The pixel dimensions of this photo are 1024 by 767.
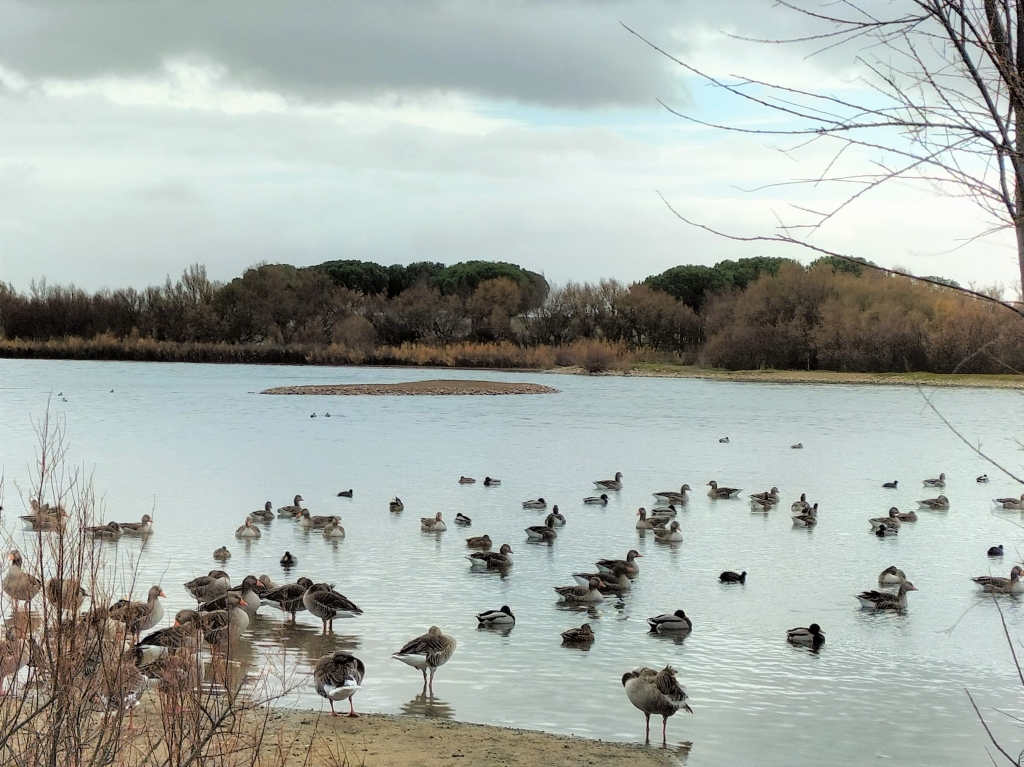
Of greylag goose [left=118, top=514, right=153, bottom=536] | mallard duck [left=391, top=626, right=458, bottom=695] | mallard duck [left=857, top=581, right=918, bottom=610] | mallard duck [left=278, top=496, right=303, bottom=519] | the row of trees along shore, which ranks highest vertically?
the row of trees along shore

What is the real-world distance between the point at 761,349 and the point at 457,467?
2274 inches

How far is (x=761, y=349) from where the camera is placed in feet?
270

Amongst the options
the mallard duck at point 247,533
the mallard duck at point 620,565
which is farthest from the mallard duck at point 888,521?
the mallard duck at point 247,533

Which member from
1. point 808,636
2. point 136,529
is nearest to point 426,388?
point 136,529

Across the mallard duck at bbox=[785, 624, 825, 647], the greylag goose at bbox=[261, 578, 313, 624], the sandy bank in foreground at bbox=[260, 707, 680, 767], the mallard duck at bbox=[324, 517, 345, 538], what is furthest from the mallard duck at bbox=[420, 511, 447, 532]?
the sandy bank in foreground at bbox=[260, 707, 680, 767]

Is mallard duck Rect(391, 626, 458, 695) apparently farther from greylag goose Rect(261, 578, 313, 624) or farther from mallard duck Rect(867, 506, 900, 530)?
mallard duck Rect(867, 506, 900, 530)

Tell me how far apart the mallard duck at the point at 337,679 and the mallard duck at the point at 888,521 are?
12657 millimetres

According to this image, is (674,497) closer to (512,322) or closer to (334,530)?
(334,530)

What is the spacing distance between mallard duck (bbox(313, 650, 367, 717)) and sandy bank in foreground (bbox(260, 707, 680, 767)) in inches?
7.2

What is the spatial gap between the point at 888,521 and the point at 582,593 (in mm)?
8342

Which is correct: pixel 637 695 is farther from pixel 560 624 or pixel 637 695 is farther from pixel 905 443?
pixel 905 443

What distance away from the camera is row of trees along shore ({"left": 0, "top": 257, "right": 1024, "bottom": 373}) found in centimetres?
7925

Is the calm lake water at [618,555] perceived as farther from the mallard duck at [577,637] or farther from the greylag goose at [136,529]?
the greylag goose at [136,529]

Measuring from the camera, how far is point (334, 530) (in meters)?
17.5
